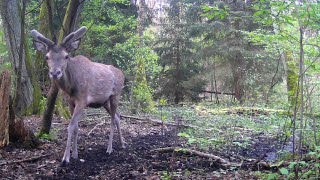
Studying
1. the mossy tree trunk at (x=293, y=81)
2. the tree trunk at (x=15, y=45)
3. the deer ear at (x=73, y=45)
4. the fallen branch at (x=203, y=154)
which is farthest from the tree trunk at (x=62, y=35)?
the mossy tree trunk at (x=293, y=81)

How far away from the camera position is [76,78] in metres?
6.29

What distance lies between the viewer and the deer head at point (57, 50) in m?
5.76

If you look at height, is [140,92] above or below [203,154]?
above

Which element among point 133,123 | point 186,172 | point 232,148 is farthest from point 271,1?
point 133,123

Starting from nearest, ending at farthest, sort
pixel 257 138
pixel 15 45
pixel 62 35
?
pixel 62 35 → pixel 257 138 → pixel 15 45

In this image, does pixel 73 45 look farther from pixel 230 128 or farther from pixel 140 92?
pixel 140 92

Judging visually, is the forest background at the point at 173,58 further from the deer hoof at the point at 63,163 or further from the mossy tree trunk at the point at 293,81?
the deer hoof at the point at 63,163

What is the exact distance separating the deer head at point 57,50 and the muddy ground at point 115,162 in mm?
1300

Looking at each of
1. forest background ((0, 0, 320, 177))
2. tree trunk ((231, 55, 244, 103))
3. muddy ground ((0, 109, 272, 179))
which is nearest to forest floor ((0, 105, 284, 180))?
muddy ground ((0, 109, 272, 179))

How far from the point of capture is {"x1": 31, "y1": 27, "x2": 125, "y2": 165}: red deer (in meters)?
5.88

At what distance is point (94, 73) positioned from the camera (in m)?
6.79

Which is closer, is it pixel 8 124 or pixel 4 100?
pixel 4 100

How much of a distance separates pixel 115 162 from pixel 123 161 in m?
0.14

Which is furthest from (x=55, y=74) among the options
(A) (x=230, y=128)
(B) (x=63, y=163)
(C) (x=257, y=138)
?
(C) (x=257, y=138)
